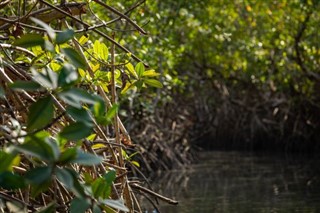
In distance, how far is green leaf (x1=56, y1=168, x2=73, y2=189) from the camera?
6.49ft

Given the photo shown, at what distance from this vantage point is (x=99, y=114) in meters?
2.19

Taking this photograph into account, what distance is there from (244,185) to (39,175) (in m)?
6.52

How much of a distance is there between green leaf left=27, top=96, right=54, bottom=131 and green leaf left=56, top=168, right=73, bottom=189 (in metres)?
0.14

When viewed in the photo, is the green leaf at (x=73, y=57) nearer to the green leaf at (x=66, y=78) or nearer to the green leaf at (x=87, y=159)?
the green leaf at (x=66, y=78)

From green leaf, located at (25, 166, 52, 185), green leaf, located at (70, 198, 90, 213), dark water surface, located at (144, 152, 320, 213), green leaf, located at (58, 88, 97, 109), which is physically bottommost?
dark water surface, located at (144, 152, 320, 213)

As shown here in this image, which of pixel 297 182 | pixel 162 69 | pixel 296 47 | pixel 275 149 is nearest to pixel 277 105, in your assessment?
pixel 275 149

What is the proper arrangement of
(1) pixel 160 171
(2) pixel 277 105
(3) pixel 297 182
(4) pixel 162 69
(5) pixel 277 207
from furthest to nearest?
(2) pixel 277 105, (1) pixel 160 171, (4) pixel 162 69, (3) pixel 297 182, (5) pixel 277 207

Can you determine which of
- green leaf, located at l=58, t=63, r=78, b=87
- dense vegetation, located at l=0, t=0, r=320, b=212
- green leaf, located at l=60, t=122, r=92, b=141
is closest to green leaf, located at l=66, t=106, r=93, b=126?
green leaf, located at l=60, t=122, r=92, b=141

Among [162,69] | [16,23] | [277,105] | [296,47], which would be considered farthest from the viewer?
[277,105]

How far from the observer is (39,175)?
1939mm

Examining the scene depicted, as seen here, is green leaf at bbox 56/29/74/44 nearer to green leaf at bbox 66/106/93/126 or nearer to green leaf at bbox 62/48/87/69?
green leaf at bbox 62/48/87/69

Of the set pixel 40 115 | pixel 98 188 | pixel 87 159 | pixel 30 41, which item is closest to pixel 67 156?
pixel 87 159

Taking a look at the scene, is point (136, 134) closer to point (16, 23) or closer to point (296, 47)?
point (296, 47)

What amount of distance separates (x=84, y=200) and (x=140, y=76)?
4.31 feet
